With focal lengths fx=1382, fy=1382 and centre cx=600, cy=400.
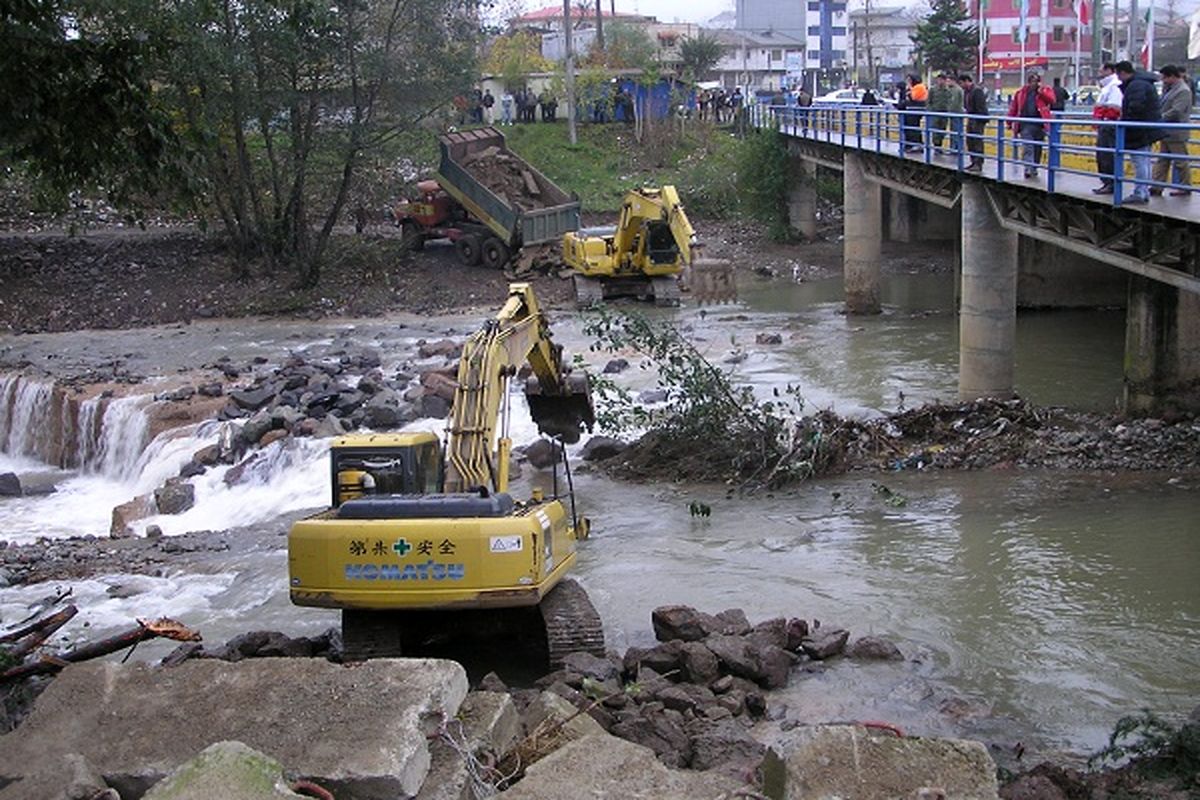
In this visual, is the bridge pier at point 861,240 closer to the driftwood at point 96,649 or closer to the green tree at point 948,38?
the driftwood at point 96,649

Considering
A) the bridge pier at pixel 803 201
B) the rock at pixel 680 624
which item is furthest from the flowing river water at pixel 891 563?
the bridge pier at pixel 803 201

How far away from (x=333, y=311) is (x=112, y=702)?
85.1ft

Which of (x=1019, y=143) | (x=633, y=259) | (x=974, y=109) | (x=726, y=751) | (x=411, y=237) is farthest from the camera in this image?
(x=411, y=237)

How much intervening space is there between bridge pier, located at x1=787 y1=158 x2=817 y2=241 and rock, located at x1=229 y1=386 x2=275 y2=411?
75.1ft

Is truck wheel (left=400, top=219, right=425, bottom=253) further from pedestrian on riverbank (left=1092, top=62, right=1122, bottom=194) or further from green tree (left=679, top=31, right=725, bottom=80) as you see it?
green tree (left=679, top=31, right=725, bottom=80)

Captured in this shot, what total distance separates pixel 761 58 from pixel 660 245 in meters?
76.9

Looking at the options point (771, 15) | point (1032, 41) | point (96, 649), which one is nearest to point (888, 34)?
point (771, 15)

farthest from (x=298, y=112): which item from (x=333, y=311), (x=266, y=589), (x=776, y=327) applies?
(x=266, y=589)

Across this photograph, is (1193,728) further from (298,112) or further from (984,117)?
(298,112)

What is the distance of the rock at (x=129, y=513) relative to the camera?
1797 cm

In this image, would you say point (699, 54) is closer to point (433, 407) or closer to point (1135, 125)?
point (433, 407)

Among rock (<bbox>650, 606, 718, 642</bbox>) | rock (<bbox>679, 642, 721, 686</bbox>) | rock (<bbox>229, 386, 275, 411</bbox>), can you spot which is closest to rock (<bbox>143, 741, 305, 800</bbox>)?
rock (<bbox>679, 642, 721, 686</bbox>)

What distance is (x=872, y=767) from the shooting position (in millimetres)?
5625

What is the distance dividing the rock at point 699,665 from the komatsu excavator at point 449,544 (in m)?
0.64
